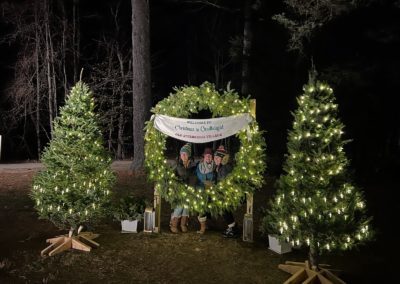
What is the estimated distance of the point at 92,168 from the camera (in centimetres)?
745

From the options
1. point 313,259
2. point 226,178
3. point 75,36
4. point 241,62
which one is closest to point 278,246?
point 313,259

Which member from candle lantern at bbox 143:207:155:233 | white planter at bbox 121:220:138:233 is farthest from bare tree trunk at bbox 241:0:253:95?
white planter at bbox 121:220:138:233

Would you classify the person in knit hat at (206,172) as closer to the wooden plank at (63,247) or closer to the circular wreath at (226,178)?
the circular wreath at (226,178)

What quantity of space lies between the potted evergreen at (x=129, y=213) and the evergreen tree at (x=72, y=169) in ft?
3.22

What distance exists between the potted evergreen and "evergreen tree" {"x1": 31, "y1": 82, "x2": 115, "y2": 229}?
982 mm

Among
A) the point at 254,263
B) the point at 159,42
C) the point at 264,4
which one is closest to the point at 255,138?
the point at 254,263

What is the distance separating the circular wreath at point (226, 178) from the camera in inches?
315

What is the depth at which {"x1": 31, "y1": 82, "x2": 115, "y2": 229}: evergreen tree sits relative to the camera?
7.23m

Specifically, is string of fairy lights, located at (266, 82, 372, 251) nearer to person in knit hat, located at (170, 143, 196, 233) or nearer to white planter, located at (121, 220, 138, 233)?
person in knit hat, located at (170, 143, 196, 233)

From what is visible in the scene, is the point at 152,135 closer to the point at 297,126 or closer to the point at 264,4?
the point at 297,126

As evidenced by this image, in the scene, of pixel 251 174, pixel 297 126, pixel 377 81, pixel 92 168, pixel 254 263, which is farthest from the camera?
pixel 377 81

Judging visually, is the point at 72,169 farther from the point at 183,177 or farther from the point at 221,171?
the point at 221,171

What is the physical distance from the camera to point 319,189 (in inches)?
245

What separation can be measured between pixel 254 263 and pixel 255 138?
2189 mm
